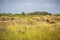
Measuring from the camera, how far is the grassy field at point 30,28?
7.10ft

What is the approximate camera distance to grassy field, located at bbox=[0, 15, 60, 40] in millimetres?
2164

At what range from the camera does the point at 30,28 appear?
2.19 metres

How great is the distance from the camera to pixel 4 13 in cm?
224

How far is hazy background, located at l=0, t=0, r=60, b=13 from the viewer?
7.39 ft

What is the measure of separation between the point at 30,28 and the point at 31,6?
16.0 inches

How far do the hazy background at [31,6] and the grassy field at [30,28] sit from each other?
130mm

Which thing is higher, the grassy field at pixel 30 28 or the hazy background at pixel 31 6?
the hazy background at pixel 31 6

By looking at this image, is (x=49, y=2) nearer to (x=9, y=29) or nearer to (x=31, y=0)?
(x=31, y=0)

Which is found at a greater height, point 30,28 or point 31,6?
point 31,6

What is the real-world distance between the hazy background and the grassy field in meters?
0.13

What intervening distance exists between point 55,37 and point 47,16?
0.40 metres

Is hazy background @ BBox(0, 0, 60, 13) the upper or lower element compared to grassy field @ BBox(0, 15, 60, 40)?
upper

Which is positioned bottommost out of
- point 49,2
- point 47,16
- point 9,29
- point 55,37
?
point 55,37

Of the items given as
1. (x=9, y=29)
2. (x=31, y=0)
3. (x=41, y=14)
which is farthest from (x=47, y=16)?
(x=9, y=29)
